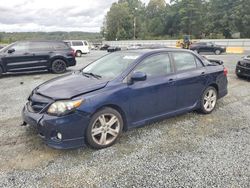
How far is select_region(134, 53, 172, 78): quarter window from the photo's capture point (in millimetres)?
→ 4492

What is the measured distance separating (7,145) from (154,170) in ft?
7.73

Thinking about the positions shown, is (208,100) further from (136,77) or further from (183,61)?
(136,77)

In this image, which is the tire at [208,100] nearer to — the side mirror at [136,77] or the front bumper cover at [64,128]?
the side mirror at [136,77]

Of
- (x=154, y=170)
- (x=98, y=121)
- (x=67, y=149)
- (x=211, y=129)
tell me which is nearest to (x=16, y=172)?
(x=67, y=149)

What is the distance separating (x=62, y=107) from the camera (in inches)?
143

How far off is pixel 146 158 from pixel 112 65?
186 centimetres

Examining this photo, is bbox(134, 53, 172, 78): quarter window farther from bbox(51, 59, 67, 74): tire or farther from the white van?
the white van

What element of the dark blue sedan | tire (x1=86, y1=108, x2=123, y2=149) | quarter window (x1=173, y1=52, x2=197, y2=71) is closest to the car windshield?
the dark blue sedan

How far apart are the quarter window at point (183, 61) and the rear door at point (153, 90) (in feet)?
0.72

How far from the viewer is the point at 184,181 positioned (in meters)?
3.12

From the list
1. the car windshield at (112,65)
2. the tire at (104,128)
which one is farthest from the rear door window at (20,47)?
the tire at (104,128)

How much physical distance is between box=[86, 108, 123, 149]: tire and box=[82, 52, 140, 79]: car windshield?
2.18 feet

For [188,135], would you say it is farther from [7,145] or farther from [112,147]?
[7,145]

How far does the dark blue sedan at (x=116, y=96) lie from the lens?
365cm
